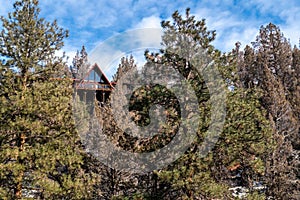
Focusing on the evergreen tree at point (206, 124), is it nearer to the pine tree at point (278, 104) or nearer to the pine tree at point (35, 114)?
the pine tree at point (35, 114)

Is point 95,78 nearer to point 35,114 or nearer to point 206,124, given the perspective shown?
point 35,114

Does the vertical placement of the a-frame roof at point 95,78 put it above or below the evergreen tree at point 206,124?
above

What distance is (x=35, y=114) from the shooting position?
7.48 m

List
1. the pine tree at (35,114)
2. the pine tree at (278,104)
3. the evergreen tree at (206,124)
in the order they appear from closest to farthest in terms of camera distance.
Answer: the pine tree at (35,114), the evergreen tree at (206,124), the pine tree at (278,104)

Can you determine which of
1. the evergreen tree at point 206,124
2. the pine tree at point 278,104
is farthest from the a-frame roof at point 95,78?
the evergreen tree at point 206,124

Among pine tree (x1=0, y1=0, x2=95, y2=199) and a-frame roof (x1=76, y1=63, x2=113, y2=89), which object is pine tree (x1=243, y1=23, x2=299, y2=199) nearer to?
pine tree (x1=0, y1=0, x2=95, y2=199)

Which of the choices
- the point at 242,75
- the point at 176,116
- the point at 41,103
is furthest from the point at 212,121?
the point at 242,75

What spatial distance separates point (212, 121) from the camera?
298 inches

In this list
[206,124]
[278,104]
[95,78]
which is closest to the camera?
[206,124]

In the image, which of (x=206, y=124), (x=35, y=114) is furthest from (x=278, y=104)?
(x=35, y=114)

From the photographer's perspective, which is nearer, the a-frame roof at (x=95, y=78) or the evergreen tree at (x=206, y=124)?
the evergreen tree at (x=206, y=124)

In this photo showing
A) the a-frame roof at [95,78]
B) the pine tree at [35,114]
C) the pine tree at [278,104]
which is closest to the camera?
the pine tree at [35,114]

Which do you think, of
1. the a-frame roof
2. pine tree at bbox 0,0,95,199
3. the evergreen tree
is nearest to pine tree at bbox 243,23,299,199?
the evergreen tree

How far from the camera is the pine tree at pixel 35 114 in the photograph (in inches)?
283
